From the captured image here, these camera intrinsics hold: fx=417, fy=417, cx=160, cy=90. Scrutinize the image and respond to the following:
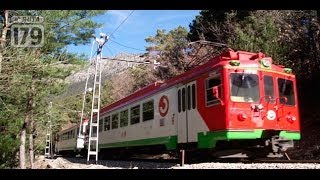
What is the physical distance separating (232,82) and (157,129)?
4134 millimetres

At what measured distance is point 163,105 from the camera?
43.8 ft

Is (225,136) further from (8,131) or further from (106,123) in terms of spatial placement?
(106,123)

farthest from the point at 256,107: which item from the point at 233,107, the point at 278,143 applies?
the point at 278,143

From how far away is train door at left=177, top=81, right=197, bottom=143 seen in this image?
11438 millimetres

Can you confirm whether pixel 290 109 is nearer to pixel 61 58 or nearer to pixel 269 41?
pixel 61 58

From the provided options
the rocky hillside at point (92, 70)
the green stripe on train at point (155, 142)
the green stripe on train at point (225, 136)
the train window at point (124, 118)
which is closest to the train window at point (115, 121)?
the train window at point (124, 118)

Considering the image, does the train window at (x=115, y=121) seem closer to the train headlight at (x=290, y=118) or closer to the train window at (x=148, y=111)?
the train window at (x=148, y=111)

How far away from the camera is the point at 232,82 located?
1040 centimetres

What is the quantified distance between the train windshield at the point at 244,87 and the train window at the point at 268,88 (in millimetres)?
301

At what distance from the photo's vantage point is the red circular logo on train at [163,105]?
1306cm

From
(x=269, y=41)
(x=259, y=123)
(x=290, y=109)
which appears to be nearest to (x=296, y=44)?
(x=269, y=41)

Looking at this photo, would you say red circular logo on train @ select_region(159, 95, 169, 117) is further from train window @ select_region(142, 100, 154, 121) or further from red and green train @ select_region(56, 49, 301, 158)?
train window @ select_region(142, 100, 154, 121)

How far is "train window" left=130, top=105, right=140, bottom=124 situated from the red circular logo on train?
232cm

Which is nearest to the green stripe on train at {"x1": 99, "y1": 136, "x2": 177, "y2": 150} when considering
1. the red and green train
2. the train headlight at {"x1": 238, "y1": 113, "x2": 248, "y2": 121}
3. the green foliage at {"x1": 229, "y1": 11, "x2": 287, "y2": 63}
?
the red and green train
